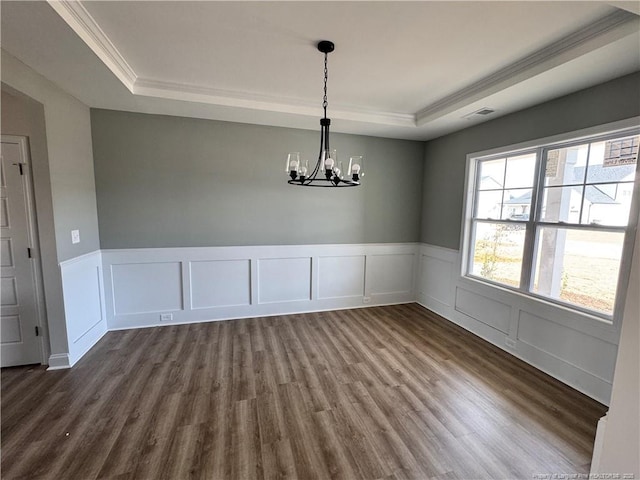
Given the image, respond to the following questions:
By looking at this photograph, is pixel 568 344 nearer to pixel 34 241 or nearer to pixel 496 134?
pixel 496 134

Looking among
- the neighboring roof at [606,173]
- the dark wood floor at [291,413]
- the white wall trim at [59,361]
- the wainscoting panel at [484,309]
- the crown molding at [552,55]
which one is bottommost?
the dark wood floor at [291,413]

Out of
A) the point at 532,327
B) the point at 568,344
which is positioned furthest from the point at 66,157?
the point at 568,344

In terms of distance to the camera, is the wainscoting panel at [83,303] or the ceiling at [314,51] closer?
the ceiling at [314,51]

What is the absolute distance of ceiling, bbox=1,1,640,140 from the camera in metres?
1.78

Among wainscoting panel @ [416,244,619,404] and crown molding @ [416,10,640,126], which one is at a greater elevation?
crown molding @ [416,10,640,126]

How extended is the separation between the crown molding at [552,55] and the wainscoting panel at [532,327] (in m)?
2.01

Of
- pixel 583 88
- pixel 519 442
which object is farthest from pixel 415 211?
pixel 519 442

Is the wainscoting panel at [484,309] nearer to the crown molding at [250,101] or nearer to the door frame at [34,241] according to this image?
the crown molding at [250,101]

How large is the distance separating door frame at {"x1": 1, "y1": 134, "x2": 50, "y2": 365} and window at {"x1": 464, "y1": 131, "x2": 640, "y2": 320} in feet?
15.6

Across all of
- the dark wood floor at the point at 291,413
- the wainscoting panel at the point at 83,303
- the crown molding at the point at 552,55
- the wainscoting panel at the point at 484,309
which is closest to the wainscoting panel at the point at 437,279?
the wainscoting panel at the point at 484,309

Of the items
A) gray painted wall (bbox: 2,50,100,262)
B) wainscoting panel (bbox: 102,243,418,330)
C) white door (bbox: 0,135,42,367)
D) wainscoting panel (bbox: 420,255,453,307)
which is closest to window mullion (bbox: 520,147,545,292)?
wainscoting panel (bbox: 420,255,453,307)

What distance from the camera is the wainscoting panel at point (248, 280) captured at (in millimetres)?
3576

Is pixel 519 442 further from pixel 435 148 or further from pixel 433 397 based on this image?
pixel 435 148

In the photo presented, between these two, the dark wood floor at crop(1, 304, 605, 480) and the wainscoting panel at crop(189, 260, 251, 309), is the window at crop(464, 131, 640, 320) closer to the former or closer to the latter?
the dark wood floor at crop(1, 304, 605, 480)
